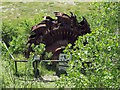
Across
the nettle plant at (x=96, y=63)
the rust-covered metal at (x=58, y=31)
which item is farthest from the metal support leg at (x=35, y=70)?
the nettle plant at (x=96, y=63)

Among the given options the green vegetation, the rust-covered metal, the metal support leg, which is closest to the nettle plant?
the green vegetation

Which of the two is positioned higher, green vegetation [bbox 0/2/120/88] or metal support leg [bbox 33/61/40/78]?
green vegetation [bbox 0/2/120/88]

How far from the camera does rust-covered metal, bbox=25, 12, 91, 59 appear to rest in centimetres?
484

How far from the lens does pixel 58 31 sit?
4.88 m

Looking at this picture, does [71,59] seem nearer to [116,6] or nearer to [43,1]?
[116,6]

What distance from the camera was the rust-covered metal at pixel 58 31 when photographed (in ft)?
15.9

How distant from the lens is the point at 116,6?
336 centimetres

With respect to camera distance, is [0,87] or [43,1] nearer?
[0,87]

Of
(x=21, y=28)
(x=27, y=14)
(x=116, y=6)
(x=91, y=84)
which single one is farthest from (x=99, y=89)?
(x=27, y=14)

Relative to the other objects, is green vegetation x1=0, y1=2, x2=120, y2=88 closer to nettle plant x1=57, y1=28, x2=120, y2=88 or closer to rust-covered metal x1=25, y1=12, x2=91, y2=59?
nettle plant x1=57, y1=28, x2=120, y2=88

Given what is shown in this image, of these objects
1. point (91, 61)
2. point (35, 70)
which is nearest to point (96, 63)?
point (91, 61)

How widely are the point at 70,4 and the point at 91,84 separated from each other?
428 centimetres

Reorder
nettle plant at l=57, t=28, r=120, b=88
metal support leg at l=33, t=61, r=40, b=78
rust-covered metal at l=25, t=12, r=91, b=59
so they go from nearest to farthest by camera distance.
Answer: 1. nettle plant at l=57, t=28, r=120, b=88
2. metal support leg at l=33, t=61, r=40, b=78
3. rust-covered metal at l=25, t=12, r=91, b=59

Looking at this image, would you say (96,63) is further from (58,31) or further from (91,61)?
(58,31)
